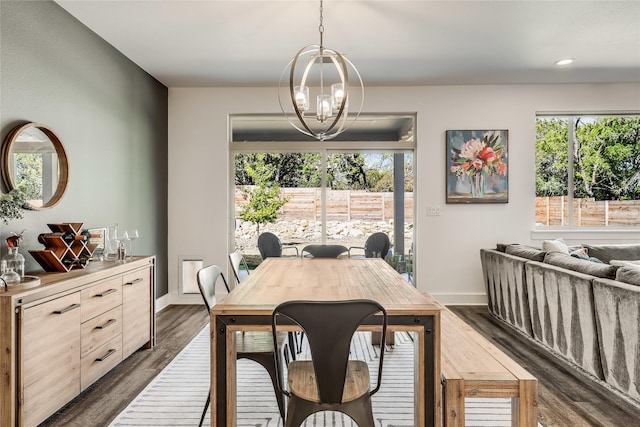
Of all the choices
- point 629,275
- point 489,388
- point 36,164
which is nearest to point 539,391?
point 629,275

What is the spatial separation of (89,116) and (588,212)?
5.43 metres

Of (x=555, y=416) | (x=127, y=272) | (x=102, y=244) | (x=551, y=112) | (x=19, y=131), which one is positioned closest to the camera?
(x=555, y=416)

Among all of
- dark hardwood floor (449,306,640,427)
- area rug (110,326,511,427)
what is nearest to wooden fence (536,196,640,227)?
dark hardwood floor (449,306,640,427)

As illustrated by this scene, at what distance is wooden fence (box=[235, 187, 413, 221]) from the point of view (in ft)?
15.5

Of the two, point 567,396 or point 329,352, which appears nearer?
point 329,352

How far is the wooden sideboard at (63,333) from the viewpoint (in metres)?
1.73

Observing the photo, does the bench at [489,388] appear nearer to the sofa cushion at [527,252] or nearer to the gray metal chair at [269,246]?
the sofa cushion at [527,252]

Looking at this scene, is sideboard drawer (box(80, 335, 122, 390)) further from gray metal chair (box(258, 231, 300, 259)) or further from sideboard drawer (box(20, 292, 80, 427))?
gray metal chair (box(258, 231, 300, 259))

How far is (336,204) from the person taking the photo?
4727 mm

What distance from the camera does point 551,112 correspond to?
14.7ft

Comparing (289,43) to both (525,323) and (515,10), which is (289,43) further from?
(525,323)

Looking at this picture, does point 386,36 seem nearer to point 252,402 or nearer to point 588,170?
point 252,402

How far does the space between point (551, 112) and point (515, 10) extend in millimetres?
2189

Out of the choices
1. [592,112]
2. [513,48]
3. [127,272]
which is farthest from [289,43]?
[592,112]
